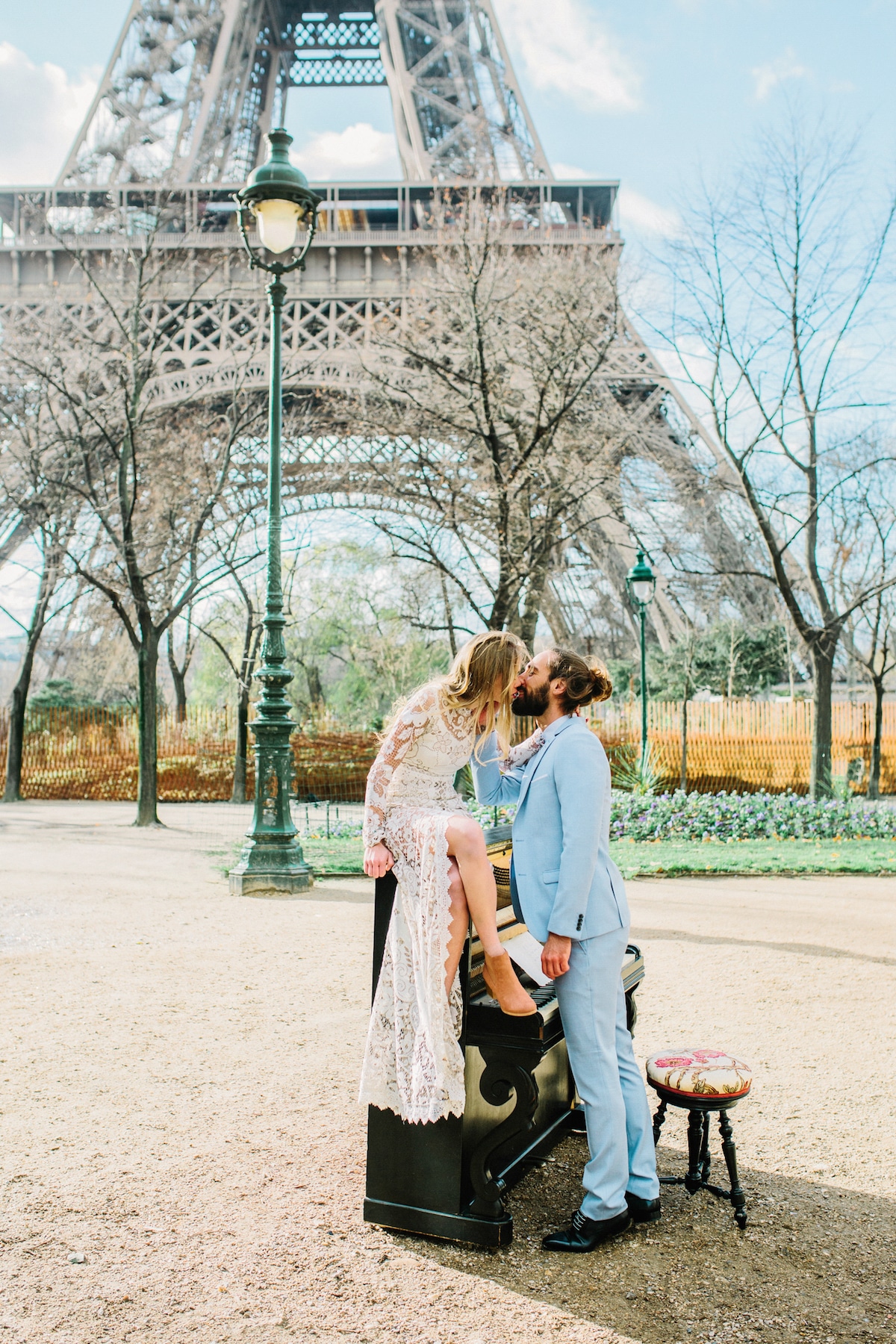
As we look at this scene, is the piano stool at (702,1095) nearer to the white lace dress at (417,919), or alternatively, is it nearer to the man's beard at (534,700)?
the white lace dress at (417,919)

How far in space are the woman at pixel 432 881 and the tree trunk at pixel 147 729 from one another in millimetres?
12098

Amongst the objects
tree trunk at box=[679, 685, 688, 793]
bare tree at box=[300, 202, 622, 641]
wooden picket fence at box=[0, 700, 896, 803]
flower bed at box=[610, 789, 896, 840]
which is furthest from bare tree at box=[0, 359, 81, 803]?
tree trunk at box=[679, 685, 688, 793]

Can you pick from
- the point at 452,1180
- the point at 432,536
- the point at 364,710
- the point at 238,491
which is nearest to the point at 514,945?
the point at 452,1180

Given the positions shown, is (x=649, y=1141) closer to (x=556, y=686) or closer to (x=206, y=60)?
(x=556, y=686)

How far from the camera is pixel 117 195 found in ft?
79.4

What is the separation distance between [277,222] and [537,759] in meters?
7.55

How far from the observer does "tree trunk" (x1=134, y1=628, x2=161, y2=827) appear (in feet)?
47.6

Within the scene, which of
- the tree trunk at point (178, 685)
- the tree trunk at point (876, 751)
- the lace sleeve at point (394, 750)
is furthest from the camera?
the tree trunk at point (178, 685)

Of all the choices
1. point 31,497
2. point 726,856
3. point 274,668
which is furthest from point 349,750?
point 274,668

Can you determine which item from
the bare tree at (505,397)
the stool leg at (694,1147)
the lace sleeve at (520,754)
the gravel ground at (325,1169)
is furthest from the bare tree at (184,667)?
the stool leg at (694,1147)

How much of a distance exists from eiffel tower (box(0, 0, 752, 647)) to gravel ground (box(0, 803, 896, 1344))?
13174mm

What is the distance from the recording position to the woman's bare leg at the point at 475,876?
2752 mm

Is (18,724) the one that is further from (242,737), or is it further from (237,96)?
(237,96)

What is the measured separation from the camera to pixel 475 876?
9.05 feet
